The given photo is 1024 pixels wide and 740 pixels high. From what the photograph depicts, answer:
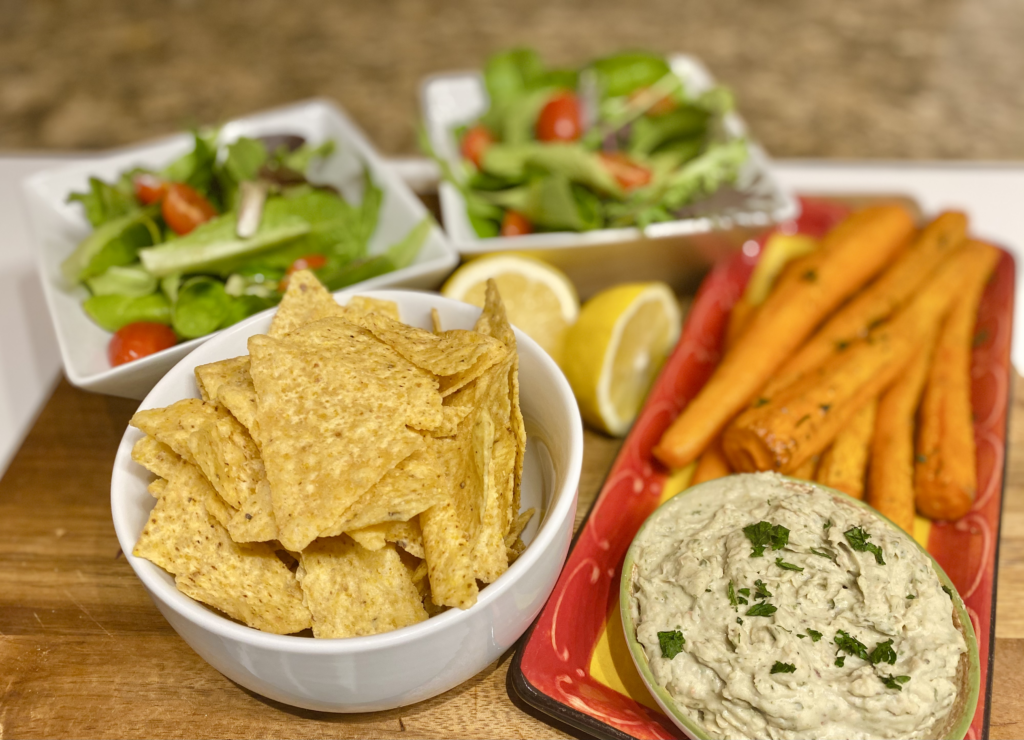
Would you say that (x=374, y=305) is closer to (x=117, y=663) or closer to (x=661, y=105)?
(x=117, y=663)

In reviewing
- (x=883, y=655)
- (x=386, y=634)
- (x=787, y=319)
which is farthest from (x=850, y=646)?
(x=787, y=319)

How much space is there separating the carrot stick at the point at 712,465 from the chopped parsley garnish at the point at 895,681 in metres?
0.63

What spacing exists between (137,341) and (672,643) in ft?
4.46

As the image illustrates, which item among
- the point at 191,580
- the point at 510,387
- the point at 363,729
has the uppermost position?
the point at 510,387

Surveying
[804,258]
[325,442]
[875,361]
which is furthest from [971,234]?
[325,442]

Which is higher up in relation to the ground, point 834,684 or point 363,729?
point 834,684

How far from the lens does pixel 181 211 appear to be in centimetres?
Answer: 214

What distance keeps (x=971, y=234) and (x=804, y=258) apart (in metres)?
0.58

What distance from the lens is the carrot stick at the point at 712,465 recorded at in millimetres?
1817

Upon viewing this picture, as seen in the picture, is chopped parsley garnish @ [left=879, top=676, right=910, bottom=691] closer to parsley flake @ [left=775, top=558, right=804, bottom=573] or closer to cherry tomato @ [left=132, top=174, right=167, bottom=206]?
parsley flake @ [left=775, top=558, right=804, bottom=573]

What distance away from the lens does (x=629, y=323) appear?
1926 millimetres

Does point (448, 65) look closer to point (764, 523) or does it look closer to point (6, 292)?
point (6, 292)

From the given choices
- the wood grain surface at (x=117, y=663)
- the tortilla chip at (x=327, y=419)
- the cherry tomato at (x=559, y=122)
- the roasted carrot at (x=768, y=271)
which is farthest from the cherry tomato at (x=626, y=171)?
the tortilla chip at (x=327, y=419)

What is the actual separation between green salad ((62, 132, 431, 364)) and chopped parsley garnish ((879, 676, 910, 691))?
1.42 metres
